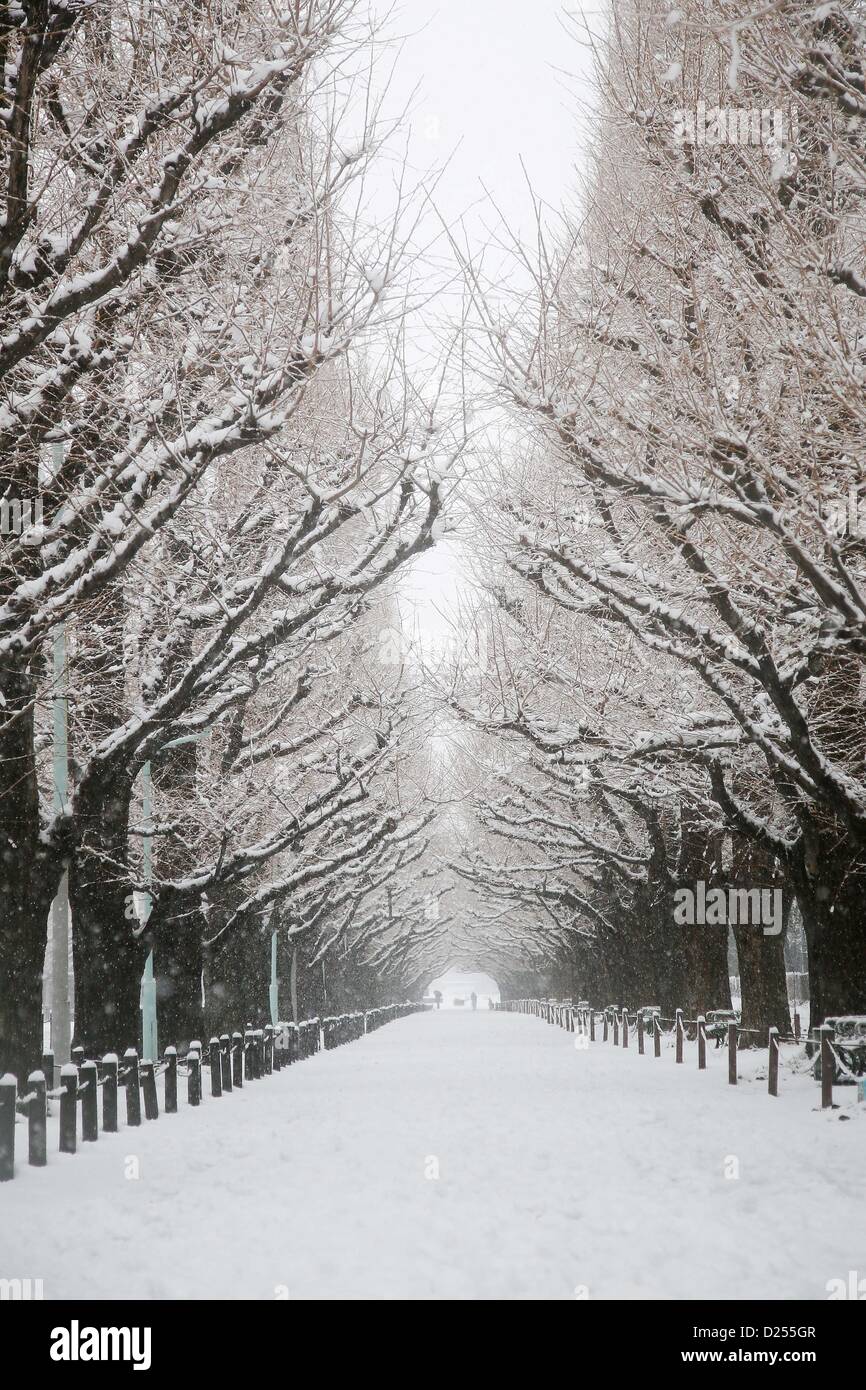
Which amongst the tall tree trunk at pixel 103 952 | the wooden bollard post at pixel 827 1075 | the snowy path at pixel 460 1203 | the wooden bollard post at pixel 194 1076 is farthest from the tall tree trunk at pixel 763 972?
the tall tree trunk at pixel 103 952

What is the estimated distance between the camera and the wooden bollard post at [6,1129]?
9.39 m

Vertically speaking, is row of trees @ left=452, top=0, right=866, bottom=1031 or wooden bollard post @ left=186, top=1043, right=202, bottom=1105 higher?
row of trees @ left=452, top=0, right=866, bottom=1031

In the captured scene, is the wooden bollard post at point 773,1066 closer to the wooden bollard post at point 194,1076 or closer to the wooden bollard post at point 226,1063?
the wooden bollard post at point 194,1076

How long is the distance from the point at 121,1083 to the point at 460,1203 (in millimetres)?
9393

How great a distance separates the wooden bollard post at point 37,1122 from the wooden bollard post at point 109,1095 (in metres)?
2.71

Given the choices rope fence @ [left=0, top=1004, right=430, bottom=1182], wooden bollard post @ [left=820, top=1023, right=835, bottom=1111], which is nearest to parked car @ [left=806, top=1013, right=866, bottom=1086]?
wooden bollard post @ [left=820, top=1023, right=835, bottom=1111]

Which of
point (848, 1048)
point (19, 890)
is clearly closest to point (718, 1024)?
point (848, 1048)

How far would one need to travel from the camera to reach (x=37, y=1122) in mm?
10109

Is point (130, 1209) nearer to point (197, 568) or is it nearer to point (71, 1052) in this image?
point (71, 1052)

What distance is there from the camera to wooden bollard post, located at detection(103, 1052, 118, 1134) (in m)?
13.2

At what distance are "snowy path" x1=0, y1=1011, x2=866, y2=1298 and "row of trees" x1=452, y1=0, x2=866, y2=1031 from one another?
3.96 metres

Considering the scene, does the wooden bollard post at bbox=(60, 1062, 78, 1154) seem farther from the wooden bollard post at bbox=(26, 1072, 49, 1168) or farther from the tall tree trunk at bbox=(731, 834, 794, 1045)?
the tall tree trunk at bbox=(731, 834, 794, 1045)

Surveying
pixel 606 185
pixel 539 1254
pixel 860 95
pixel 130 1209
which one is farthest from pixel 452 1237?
pixel 606 185

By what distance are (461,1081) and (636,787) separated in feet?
22.4
